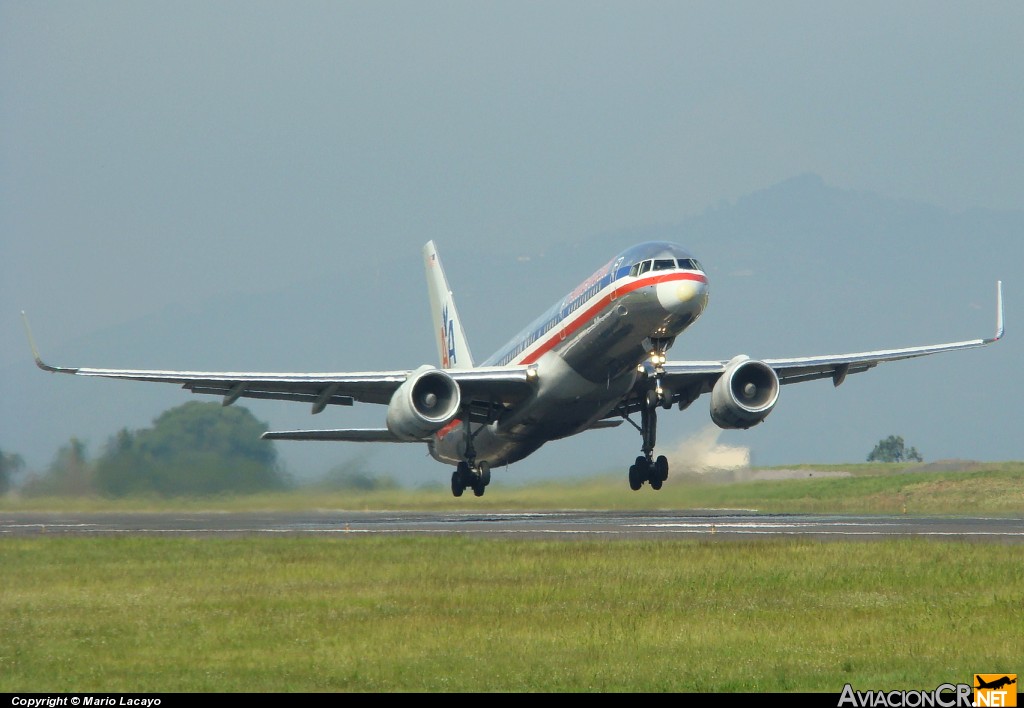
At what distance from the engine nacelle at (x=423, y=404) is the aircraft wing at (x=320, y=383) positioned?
2.13 ft

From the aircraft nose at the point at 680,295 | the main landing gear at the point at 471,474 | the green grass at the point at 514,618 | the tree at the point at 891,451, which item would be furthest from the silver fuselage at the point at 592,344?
the tree at the point at 891,451

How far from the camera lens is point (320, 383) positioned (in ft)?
137

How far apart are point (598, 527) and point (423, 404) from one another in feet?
26.2

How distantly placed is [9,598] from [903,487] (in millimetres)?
41001

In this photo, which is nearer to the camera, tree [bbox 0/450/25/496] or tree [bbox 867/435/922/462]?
tree [bbox 0/450/25/496]

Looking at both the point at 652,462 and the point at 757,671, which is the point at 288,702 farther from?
the point at 652,462

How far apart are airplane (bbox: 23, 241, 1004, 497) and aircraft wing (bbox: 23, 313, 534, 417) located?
45 millimetres

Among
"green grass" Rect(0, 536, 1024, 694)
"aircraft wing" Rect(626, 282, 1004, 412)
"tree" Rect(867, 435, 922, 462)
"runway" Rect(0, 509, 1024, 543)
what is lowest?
"green grass" Rect(0, 536, 1024, 694)

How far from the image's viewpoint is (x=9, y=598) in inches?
757

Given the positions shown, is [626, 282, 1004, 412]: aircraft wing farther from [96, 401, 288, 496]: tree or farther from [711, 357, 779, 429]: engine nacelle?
[96, 401, 288, 496]: tree

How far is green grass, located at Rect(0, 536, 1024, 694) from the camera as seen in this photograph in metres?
13.4

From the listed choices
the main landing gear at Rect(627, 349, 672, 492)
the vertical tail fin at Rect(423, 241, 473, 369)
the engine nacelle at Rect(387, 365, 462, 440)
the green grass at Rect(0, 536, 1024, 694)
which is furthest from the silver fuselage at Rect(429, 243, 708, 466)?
the green grass at Rect(0, 536, 1024, 694)

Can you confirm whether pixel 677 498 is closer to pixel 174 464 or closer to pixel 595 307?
pixel 595 307

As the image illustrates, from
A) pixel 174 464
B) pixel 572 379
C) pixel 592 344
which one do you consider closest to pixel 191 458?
pixel 174 464
